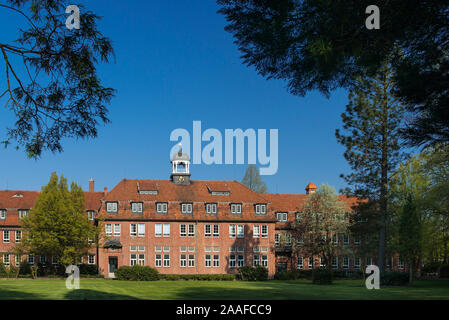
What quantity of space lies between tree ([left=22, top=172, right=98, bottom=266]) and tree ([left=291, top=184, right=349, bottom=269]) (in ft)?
74.0

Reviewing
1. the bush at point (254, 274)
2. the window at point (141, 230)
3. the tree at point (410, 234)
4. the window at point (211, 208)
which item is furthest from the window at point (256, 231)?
the tree at point (410, 234)

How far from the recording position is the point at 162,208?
57875mm

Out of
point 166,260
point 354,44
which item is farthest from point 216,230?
point 354,44

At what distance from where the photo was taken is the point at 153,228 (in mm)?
57125

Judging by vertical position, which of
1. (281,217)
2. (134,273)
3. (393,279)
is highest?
(281,217)

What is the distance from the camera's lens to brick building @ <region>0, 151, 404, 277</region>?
56.2 meters

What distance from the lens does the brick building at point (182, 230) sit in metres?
56.2

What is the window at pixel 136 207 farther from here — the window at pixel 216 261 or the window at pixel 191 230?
the window at pixel 216 261

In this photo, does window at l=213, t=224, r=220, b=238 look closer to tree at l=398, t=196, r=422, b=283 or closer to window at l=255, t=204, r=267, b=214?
window at l=255, t=204, r=267, b=214

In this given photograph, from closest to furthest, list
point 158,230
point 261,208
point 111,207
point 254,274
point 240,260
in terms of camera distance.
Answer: point 254,274 < point 111,207 < point 158,230 < point 240,260 < point 261,208

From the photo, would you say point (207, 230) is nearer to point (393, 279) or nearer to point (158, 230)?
point (158, 230)

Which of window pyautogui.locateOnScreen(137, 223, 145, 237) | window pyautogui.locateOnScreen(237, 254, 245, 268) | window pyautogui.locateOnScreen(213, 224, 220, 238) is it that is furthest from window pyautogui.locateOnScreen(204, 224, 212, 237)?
window pyautogui.locateOnScreen(137, 223, 145, 237)

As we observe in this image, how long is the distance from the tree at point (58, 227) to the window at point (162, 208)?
921 centimetres

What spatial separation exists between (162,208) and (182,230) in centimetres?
336
